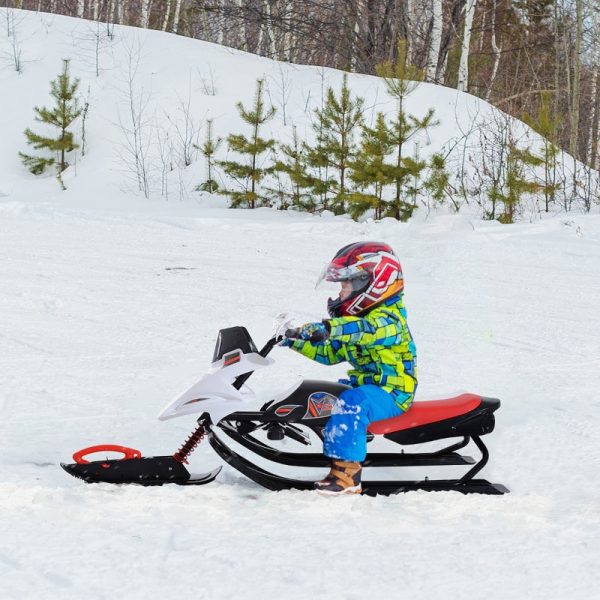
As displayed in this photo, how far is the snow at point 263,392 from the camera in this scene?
3.08 m

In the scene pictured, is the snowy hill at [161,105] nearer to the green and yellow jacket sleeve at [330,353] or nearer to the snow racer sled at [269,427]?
the green and yellow jacket sleeve at [330,353]

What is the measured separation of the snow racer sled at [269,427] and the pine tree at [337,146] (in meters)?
8.04

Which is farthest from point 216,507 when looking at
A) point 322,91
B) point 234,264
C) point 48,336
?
Result: point 322,91

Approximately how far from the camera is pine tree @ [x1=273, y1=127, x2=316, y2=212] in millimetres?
12320

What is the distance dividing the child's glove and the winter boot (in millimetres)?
581

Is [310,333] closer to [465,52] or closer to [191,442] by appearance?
[191,442]

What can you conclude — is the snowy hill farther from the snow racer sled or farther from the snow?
the snow racer sled

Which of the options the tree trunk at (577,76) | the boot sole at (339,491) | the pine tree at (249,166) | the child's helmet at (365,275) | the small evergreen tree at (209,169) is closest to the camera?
the boot sole at (339,491)

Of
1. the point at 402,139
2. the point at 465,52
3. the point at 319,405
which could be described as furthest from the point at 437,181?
the point at 319,405

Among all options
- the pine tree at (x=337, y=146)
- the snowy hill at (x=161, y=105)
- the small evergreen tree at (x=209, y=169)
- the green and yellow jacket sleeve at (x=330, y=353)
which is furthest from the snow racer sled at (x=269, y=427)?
the small evergreen tree at (x=209, y=169)

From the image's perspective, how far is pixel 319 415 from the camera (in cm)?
391

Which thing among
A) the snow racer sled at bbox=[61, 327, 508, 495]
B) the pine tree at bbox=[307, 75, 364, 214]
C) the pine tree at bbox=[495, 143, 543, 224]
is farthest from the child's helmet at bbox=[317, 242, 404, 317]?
the pine tree at bbox=[495, 143, 543, 224]

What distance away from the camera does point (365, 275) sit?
4.00 m

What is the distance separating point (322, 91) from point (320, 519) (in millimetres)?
13530
